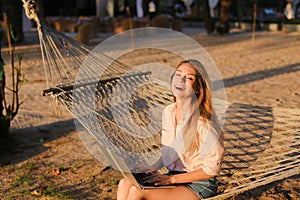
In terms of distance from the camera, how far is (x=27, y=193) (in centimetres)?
281

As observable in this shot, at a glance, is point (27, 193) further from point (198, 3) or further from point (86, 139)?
point (198, 3)

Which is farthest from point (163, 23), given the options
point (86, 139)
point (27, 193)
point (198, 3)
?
point (27, 193)

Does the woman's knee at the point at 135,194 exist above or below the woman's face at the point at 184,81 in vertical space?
below

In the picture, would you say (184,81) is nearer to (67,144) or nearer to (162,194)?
(162,194)

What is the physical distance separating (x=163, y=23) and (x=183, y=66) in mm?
10821

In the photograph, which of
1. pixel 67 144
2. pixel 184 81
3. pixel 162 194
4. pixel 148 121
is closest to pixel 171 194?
pixel 162 194

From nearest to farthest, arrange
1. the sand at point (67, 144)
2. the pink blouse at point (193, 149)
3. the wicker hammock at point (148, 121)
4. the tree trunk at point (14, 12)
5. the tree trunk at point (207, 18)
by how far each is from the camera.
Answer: the pink blouse at point (193, 149) < the wicker hammock at point (148, 121) < the sand at point (67, 144) < the tree trunk at point (14, 12) < the tree trunk at point (207, 18)

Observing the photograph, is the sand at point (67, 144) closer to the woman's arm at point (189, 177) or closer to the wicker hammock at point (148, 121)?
the wicker hammock at point (148, 121)

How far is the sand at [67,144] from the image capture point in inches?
111

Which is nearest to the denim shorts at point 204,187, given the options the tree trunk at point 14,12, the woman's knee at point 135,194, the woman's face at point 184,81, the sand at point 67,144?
the woman's knee at point 135,194

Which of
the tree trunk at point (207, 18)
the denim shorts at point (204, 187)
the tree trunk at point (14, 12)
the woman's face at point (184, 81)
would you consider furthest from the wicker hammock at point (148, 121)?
the tree trunk at point (207, 18)

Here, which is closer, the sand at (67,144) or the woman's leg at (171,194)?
the woman's leg at (171,194)

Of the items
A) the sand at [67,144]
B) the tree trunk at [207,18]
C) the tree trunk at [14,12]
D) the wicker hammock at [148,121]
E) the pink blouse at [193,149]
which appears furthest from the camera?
the tree trunk at [207,18]

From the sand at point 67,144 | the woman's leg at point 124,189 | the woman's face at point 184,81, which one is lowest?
the sand at point 67,144
